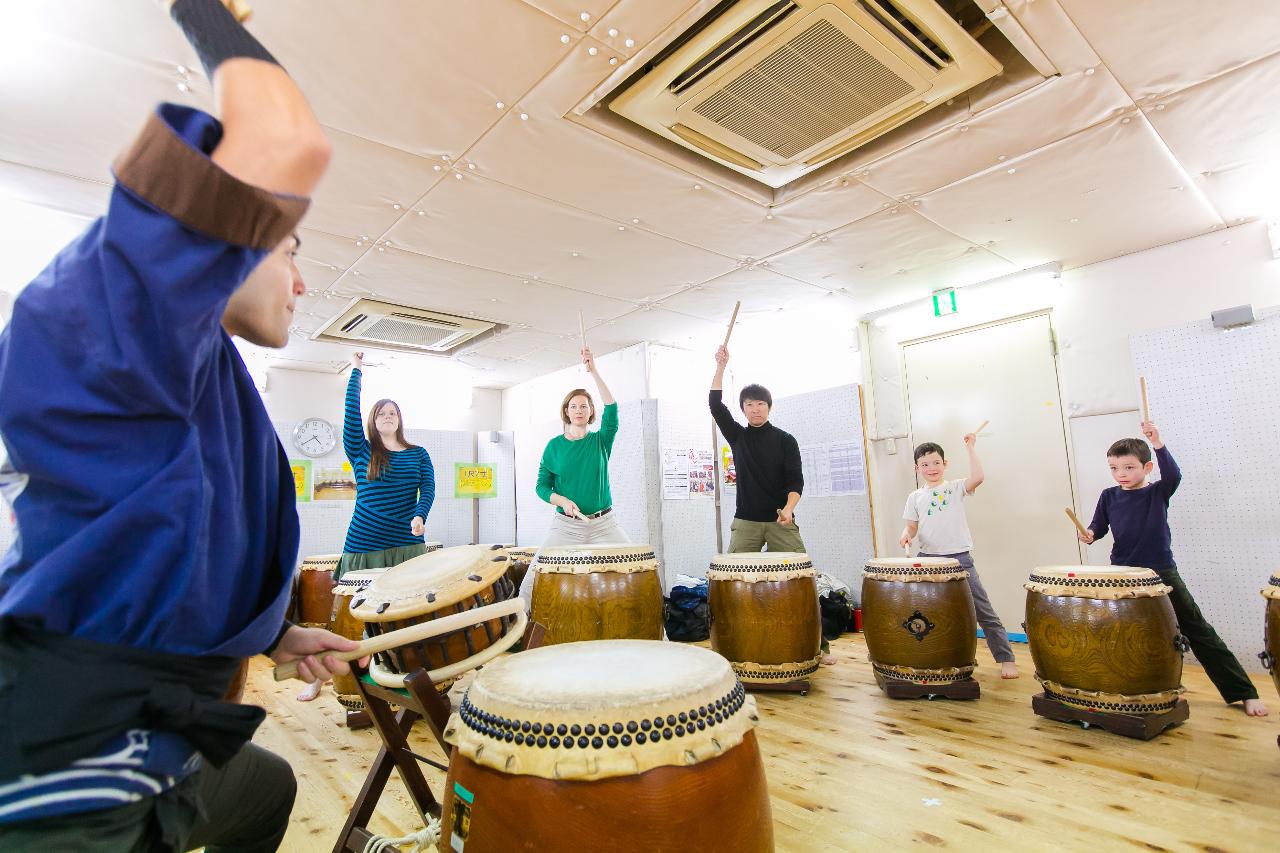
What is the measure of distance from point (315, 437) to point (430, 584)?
221 inches

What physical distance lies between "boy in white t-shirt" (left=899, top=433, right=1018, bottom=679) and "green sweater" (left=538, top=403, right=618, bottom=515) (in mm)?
1744

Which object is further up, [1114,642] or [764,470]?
[764,470]

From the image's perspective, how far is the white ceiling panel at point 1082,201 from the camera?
302 centimetres

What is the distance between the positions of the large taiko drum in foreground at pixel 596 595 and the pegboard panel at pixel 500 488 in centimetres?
450

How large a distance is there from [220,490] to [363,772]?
215cm

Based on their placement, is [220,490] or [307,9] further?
[307,9]

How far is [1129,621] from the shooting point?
8.03 ft

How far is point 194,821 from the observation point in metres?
0.84

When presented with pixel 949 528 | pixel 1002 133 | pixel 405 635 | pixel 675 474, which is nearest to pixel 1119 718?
pixel 949 528

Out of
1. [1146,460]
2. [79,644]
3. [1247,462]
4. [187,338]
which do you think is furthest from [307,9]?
[1247,462]

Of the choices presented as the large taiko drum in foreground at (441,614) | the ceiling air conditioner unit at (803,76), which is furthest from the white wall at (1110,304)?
the large taiko drum in foreground at (441,614)

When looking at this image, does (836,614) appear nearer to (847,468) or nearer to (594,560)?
(847,468)

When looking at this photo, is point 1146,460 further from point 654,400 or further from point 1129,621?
point 654,400

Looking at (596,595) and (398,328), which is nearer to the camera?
(596,595)
